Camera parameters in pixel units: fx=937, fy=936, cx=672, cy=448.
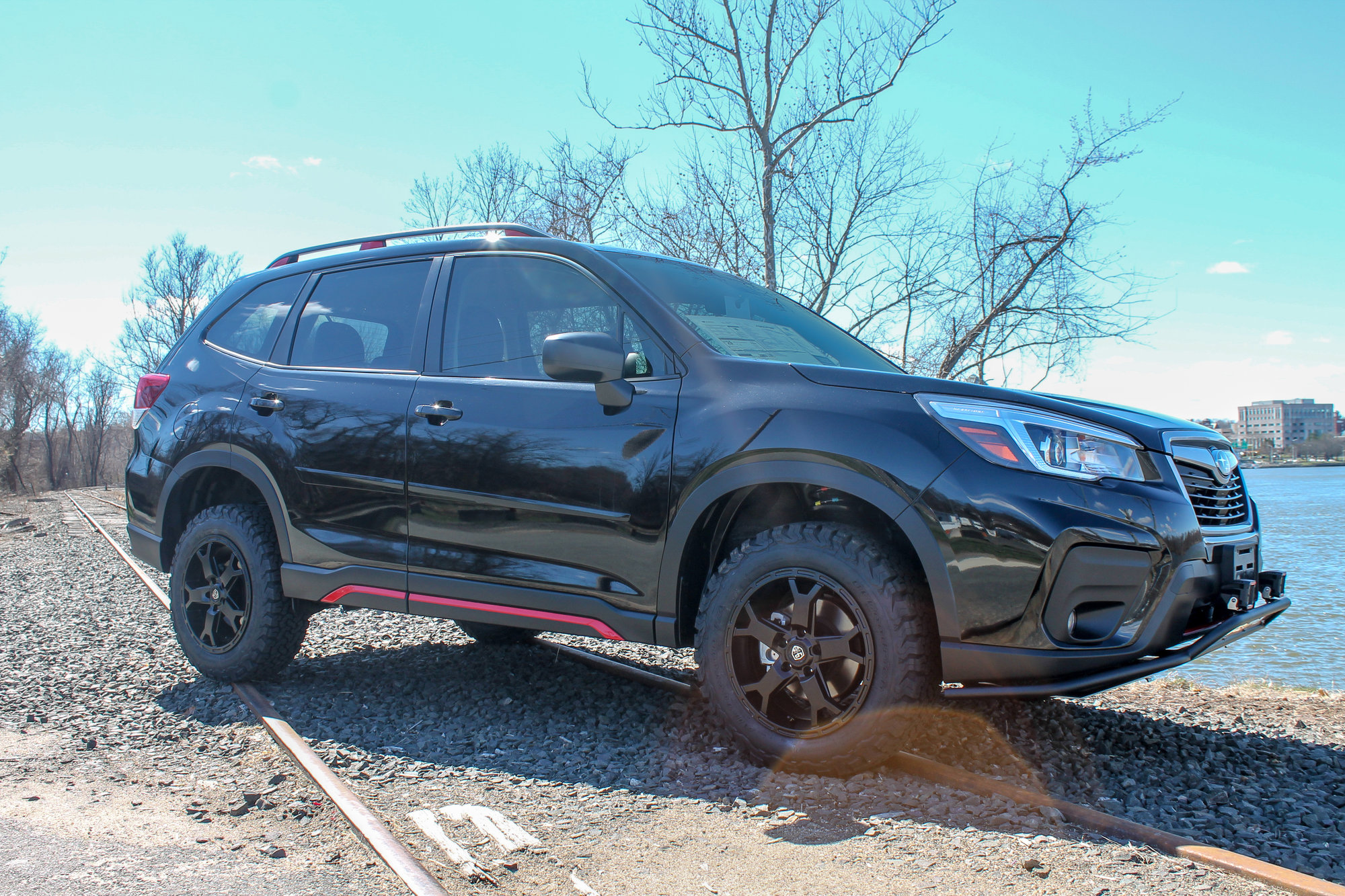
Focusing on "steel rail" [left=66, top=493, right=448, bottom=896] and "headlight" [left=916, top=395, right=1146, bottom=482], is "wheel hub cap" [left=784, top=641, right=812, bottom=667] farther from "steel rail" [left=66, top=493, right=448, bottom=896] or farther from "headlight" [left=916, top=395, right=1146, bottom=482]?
→ "steel rail" [left=66, top=493, right=448, bottom=896]

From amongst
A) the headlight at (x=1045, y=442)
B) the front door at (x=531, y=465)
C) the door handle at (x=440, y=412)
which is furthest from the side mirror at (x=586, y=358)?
the headlight at (x=1045, y=442)

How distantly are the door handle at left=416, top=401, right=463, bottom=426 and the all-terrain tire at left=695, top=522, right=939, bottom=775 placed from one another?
4.16ft

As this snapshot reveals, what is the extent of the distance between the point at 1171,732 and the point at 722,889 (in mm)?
2300

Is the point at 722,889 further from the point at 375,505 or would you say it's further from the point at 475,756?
the point at 375,505

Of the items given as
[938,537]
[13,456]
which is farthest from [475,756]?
[13,456]

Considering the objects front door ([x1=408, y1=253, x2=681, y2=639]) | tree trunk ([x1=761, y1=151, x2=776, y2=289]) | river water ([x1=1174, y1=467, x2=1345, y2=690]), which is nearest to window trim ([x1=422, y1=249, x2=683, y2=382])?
front door ([x1=408, y1=253, x2=681, y2=639])

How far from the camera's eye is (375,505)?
12.8 feet

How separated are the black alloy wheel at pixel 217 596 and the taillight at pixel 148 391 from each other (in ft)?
2.92

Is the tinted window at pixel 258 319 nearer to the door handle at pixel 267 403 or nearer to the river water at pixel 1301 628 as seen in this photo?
the door handle at pixel 267 403

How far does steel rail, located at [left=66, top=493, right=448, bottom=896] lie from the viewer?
2316 mm

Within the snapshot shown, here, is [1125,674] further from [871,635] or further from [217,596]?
[217,596]

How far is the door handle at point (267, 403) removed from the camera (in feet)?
14.0

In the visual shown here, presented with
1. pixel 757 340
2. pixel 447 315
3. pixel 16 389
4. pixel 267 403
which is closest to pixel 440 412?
pixel 447 315

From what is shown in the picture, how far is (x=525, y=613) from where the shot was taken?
11.5 feet
